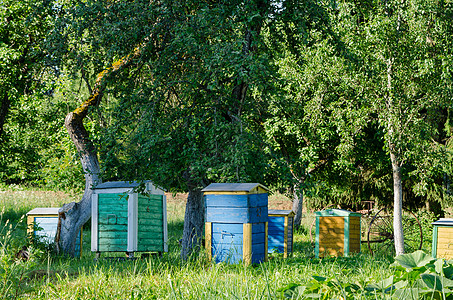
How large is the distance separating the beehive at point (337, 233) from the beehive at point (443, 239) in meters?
1.87

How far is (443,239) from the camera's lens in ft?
31.0

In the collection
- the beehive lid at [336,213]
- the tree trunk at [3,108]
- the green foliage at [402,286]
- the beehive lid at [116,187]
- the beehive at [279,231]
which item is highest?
the tree trunk at [3,108]

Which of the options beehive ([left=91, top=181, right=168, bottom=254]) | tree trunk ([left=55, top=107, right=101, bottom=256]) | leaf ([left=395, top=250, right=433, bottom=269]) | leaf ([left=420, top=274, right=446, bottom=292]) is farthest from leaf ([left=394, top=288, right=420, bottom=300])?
tree trunk ([left=55, top=107, right=101, bottom=256])

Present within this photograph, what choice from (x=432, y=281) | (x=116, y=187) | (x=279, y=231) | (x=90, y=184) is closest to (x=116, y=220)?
(x=116, y=187)

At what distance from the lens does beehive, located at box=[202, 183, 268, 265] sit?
5855 millimetres

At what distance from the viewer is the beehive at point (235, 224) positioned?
19.2 ft

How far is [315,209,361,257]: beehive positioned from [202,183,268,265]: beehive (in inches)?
204

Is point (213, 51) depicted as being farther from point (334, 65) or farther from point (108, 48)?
point (334, 65)

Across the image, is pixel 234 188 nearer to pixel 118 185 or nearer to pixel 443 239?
pixel 118 185

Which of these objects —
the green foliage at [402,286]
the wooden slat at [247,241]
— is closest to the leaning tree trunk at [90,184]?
the wooden slat at [247,241]

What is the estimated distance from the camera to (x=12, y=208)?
18.0 meters

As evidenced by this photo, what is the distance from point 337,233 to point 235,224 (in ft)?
18.7

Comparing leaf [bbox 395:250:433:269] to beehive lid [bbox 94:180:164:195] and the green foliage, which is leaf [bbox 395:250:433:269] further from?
beehive lid [bbox 94:180:164:195]

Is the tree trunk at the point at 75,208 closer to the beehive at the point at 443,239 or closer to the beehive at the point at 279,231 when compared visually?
the beehive at the point at 279,231
